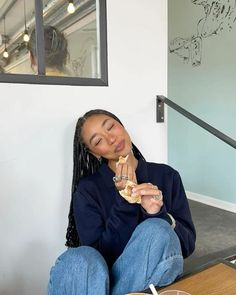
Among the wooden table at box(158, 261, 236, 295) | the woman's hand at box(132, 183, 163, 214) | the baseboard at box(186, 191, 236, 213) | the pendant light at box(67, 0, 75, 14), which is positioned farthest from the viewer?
the baseboard at box(186, 191, 236, 213)

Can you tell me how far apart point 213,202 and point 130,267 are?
2530mm

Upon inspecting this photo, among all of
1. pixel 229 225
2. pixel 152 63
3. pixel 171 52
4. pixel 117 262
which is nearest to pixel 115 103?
pixel 152 63

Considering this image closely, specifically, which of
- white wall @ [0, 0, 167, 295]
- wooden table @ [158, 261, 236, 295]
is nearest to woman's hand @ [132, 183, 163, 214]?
wooden table @ [158, 261, 236, 295]

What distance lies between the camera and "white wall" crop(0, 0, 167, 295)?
4.23 feet

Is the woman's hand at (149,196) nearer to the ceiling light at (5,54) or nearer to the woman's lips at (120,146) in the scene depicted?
the woman's lips at (120,146)

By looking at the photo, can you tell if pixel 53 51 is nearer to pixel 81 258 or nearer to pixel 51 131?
pixel 51 131

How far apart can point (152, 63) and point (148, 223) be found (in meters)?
0.90

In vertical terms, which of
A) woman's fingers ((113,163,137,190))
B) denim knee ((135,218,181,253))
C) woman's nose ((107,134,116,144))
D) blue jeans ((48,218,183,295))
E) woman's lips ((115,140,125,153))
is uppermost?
woman's nose ((107,134,116,144))

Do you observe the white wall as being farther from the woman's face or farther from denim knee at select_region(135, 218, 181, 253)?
denim knee at select_region(135, 218, 181, 253)

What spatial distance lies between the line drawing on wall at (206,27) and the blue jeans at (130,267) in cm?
259

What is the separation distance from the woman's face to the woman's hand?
0.74ft

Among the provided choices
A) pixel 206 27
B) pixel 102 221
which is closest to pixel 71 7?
pixel 102 221

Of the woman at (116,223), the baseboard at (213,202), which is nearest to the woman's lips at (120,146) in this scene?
the woman at (116,223)

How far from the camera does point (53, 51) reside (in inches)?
54.2
